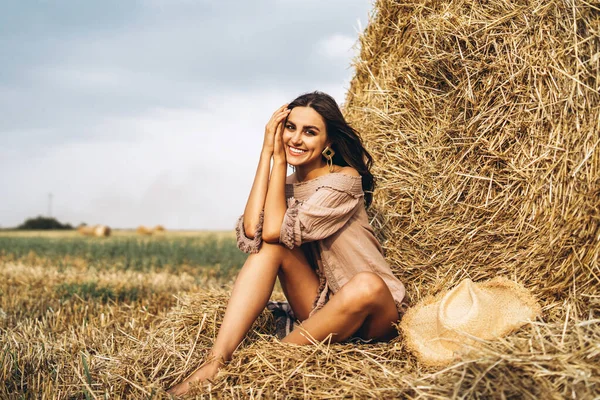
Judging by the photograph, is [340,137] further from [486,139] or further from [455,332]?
[455,332]

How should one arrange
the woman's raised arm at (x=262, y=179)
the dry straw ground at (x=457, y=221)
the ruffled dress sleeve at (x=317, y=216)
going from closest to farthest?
the dry straw ground at (x=457, y=221) < the ruffled dress sleeve at (x=317, y=216) < the woman's raised arm at (x=262, y=179)

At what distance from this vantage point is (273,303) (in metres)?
3.52

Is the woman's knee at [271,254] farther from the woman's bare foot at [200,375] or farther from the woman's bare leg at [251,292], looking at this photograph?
the woman's bare foot at [200,375]

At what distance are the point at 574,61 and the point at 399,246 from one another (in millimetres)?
1492

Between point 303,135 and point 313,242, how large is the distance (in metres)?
0.64

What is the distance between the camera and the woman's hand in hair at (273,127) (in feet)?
10.3

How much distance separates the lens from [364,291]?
2592 millimetres

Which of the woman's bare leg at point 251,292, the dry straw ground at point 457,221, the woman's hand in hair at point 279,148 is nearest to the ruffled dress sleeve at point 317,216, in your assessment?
the woman's bare leg at point 251,292

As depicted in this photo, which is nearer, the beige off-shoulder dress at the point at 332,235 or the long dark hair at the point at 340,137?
the beige off-shoulder dress at the point at 332,235

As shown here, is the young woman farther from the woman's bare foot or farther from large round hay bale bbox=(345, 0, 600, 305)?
large round hay bale bbox=(345, 0, 600, 305)

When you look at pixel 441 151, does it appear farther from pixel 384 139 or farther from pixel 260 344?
pixel 260 344

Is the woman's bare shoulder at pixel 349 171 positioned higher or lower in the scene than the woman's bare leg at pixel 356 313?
higher

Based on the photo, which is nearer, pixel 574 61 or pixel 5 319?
pixel 574 61

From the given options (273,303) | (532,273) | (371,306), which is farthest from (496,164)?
(273,303)
